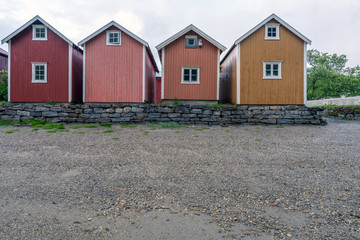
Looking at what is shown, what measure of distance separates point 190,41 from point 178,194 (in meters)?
13.2

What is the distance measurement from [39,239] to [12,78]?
15.9 metres

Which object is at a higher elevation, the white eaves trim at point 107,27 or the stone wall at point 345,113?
the white eaves trim at point 107,27

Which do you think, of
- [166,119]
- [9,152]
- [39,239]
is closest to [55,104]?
[166,119]

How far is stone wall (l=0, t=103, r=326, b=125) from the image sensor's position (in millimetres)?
13180

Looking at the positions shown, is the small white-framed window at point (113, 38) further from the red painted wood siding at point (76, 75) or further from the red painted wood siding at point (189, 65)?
the red painted wood siding at point (189, 65)

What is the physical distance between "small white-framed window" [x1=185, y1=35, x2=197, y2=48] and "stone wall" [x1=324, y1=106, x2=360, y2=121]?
1225 centimetres

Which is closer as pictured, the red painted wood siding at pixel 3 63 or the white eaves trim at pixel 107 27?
the white eaves trim at pixel 107 27

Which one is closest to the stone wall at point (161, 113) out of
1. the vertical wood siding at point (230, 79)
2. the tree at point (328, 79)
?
the vertical wood siding at point (230, 79)

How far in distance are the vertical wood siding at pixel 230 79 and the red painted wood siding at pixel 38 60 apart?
11.1 m

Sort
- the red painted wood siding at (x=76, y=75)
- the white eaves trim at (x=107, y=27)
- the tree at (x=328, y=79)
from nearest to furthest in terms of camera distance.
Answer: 1. the white eaves trim at (x=107, y=27)
2. the red painted wood siding at (x=76, y=75)
3. the tree at (x=328, y=79)

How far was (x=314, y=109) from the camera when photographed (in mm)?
13477

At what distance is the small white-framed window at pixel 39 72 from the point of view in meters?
14.5

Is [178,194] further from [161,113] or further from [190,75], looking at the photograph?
[190,75]

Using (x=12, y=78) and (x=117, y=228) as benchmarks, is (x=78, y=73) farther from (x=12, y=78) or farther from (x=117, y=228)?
(x=117, y=228)
